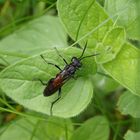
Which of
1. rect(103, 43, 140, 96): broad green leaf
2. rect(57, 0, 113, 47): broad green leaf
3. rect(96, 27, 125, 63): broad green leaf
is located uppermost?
rect(57, 0, 113, 47): broad green leaf

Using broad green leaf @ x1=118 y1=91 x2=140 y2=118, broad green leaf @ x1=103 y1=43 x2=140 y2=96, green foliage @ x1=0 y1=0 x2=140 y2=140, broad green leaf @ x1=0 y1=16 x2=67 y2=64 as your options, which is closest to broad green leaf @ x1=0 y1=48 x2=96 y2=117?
green foliage @ x1=0 y1=0 x2=140 y2=140

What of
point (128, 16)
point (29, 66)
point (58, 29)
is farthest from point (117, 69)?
point (58, 29)

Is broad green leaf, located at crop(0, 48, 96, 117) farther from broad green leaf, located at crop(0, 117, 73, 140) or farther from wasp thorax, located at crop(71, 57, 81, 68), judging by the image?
→ broad green leaf, located at crop(0, 117, 73, 140)

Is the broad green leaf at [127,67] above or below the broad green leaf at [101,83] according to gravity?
above

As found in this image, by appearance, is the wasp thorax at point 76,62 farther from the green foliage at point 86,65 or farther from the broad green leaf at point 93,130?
the broad green leaf at point 93,130

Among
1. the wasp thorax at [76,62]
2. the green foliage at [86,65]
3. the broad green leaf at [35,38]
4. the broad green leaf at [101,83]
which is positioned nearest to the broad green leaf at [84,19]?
the green foliage at [86,65]

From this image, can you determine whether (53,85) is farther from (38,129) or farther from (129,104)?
(38,129)
